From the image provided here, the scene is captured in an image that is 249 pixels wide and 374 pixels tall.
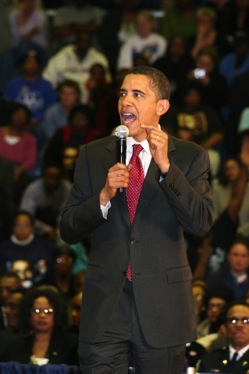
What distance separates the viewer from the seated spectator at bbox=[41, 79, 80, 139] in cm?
1410

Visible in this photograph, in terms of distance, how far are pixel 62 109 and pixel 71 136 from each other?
2.81 ft

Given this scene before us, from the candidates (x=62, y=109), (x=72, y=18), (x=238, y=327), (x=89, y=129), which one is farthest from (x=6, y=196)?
(x=238, y=327)

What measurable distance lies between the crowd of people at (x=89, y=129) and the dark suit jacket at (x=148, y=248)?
241 centimetres

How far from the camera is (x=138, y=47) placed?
15.2 meters

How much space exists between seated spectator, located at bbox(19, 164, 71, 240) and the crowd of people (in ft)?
0.04

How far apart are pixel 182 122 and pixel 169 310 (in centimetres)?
778

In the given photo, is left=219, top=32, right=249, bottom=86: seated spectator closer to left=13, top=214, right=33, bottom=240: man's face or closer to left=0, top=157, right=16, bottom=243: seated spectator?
left=0, top=157, right=16, bottom=243: seated spectator

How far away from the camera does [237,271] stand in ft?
35.7

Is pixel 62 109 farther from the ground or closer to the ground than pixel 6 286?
farther from the ground

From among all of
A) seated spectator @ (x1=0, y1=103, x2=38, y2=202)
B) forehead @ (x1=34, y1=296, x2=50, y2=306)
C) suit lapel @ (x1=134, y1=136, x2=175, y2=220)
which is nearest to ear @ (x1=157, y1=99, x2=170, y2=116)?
suit lapel @ (x1=134, y1=136, x2=175, y2=220)

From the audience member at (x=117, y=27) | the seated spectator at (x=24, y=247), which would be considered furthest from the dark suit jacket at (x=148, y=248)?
the audience member at (x=117, y=27)

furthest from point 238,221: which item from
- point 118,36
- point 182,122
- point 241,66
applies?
point 118,36

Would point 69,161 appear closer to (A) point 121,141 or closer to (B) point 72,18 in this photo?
(B) point 72,18

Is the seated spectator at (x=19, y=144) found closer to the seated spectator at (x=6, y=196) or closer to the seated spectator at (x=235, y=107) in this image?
the seated spectator at (x=6, y=196)
